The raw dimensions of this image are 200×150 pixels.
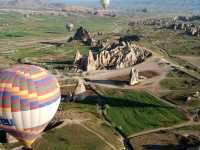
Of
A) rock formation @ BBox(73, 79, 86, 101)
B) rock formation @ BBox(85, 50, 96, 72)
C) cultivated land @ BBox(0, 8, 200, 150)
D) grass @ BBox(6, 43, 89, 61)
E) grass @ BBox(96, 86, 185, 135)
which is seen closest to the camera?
cultivated land @ BBox(0, 8, 200, 150)

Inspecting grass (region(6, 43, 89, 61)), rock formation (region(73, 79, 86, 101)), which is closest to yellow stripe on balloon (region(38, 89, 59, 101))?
rock formation (region(73, 79, 86, 101))

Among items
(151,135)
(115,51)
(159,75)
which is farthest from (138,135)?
(115,51)

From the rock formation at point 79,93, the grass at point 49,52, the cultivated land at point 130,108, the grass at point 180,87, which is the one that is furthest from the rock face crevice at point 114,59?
the rock formation at point 79,93

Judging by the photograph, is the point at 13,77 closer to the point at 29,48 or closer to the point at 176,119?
the point at 176,119

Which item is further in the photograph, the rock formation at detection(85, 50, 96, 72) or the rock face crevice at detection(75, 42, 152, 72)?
the rock face crevice at detection(75, 42, 152, 72)

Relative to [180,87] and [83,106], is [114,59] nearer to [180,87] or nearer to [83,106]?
[180,87]

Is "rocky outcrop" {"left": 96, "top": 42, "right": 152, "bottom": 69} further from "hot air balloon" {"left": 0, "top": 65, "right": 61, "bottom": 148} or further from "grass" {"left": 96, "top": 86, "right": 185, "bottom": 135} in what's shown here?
"hot air balloon" {"left": 0, "top": 65, "right": 61, "bottom": 148}
